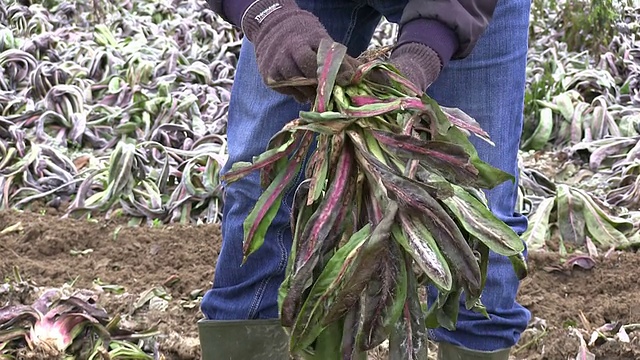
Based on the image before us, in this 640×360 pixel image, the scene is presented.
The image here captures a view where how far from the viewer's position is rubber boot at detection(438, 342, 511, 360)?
2131 millimetres

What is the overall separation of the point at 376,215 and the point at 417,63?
324 mm

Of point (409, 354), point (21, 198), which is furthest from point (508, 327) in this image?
point (21, 198)

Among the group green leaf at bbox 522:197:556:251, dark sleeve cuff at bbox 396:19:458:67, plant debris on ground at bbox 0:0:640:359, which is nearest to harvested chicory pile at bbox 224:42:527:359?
dark sleeve cuff at bbox 396:19:458:67

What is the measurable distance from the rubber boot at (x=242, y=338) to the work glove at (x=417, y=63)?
0.71 m

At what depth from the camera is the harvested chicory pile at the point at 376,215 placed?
155cm

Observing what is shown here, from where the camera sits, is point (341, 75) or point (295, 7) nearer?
point (341, 75)

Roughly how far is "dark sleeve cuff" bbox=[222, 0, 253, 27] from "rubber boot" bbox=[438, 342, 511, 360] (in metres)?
0.88

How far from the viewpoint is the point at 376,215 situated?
160cm

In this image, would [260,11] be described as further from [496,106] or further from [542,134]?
[542,134]

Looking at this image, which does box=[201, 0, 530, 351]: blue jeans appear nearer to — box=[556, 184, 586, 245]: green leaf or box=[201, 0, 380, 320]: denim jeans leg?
box=[201, 0, 380, 320]: denim jeans leg

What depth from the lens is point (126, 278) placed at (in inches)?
127

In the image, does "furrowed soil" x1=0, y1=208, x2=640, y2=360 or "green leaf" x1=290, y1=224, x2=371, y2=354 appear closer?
"green leaf" x1=290, y1=224, x2=371, y2=354

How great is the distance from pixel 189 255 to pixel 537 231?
4.37 ft

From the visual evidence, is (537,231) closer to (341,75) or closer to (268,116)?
(268,116)
